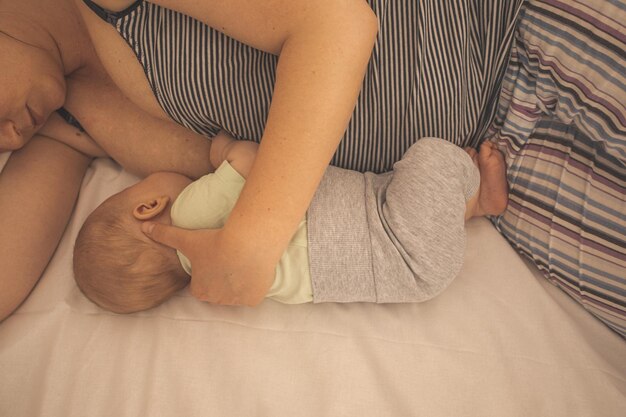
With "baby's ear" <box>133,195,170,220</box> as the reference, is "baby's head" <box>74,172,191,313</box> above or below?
below

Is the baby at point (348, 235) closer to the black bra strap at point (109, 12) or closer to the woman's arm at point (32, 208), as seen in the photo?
the woman's arm at point (32, 208)

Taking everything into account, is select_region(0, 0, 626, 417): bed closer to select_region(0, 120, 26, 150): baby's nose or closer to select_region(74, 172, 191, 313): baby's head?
select_region(74, 172, 191, 313): baby's head

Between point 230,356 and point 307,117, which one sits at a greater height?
point 307,117

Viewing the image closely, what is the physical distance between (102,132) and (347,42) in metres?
0.70

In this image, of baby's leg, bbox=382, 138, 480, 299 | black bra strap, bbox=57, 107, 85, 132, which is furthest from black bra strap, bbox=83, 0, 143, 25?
baby's leg, bbox=382, 138, 480, 299

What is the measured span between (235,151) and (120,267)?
32 centimetres

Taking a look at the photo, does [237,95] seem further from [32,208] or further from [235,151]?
[32,208]

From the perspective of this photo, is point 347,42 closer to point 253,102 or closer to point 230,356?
point 253,102

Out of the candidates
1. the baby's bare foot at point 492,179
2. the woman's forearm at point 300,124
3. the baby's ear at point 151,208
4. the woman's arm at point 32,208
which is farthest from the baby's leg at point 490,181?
the woman's arm at point 32,208

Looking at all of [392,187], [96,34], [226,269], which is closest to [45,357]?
[226,269]

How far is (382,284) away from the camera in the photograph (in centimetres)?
87

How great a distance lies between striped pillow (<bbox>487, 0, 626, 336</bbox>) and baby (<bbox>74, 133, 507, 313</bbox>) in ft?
0.26

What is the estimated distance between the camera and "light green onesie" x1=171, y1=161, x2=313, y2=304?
88 centimetres

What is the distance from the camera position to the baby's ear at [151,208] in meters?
0.93
